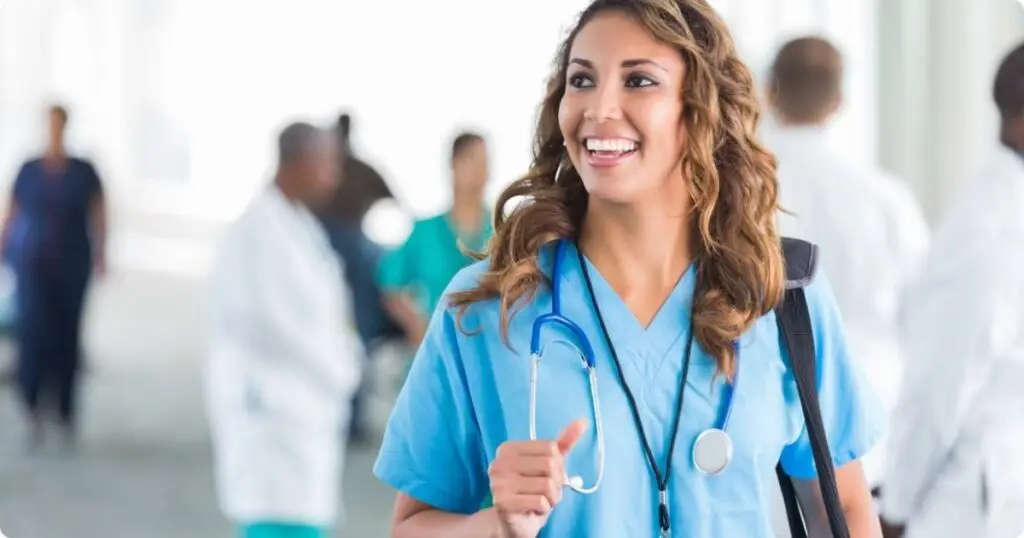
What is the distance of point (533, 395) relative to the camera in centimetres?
141

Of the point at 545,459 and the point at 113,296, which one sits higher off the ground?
the point at 545,459

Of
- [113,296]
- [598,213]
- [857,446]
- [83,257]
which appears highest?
[598,213]

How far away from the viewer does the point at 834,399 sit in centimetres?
156

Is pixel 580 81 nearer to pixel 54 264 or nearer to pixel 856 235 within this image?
pixel 856 235

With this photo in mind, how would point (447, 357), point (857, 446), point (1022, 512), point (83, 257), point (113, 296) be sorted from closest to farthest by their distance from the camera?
point (447, 357)
point (857, 446)
point (1022, 512)
point (83, 257)
point (113, 296)

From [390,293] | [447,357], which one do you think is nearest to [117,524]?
[390,293]

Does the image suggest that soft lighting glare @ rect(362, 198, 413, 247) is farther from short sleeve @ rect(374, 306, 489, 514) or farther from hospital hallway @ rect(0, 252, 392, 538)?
short sleeve @ rect(374, 306, 489, 514)

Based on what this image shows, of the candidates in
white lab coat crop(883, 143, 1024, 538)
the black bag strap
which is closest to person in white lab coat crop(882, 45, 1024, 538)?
white lab coat crop(883, 143, 1024, 538)

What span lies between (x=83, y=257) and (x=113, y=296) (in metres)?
6.37

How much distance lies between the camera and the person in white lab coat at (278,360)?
11.8ft

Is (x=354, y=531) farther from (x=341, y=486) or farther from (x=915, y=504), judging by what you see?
(x=915, y=504)

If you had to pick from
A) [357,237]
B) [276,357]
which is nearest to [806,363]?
[276,357]

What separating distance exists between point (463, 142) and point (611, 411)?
3472mm

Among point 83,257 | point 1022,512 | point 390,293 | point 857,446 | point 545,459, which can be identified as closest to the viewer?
point 545,459
